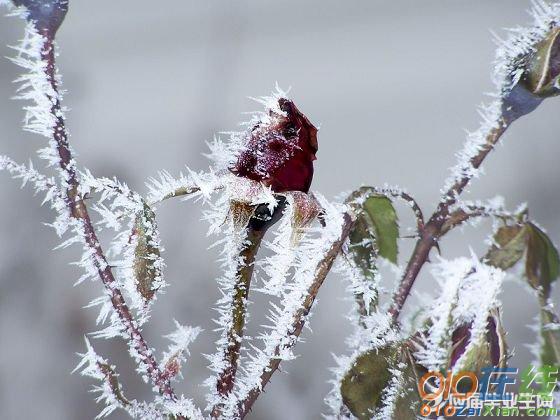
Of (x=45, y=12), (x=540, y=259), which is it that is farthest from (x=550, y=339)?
(x=45, y=12)

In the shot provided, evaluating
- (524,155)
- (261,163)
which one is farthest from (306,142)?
(524,155)

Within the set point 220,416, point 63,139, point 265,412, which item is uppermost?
point 63,139

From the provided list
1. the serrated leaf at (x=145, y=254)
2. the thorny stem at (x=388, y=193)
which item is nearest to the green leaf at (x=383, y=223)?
the thorny stem at (x=388, y=193)

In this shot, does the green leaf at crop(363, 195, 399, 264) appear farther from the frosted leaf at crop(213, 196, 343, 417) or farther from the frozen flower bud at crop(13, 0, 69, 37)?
the frozen flower bud at crop(13, 0, 69, 37)

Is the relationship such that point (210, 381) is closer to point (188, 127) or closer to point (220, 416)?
point (220, 416)

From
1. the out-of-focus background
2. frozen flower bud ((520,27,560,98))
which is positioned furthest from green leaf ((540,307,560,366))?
the out-of-focus background

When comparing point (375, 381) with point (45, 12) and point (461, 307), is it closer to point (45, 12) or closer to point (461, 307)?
point (461, 307)

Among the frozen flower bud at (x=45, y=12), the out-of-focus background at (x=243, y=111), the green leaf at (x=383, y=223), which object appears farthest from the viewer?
the out-of-focus background at (x=243, y=111)

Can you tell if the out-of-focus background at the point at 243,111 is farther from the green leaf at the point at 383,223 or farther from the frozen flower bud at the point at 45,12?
the frozen flower bud at the point at 45,12
